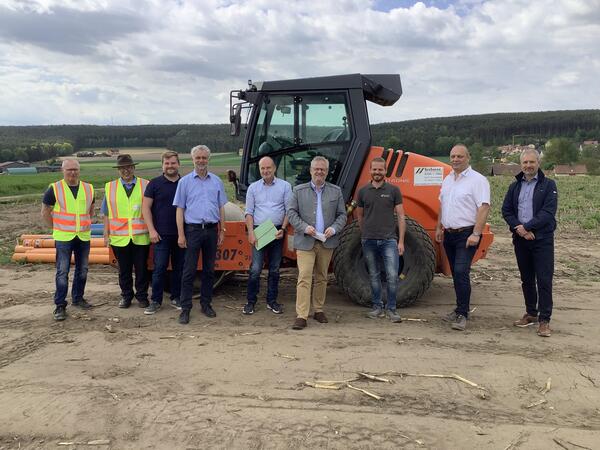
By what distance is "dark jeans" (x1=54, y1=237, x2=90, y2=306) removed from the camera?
582 cm

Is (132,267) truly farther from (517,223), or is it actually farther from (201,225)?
(517,223)

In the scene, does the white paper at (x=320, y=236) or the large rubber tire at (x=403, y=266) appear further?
the large rubber tire at (x=403, y=266)

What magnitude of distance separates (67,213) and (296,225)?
2545mm

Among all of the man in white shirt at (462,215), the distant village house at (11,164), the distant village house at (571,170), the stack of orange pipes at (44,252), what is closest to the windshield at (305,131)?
the man in white shirt at (462,215)

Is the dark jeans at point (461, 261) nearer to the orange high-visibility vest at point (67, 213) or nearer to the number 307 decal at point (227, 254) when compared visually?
the number 307 decal at point (227, 254)

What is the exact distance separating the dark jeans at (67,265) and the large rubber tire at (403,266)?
2.88 m

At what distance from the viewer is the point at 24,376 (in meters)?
4.27

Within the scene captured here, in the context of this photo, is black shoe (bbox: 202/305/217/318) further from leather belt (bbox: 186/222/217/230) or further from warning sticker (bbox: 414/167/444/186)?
warning sticker (bbox: 414/167/444/186)

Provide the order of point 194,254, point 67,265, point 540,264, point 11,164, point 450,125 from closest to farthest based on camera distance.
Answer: point 540,264
point 194,254
point 67,265
point 450,125
point 11,164

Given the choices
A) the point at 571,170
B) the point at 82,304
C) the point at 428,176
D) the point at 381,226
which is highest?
the point at 428,176

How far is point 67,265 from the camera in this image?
5.88 metres

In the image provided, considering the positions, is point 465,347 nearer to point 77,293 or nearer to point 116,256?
point 116,256

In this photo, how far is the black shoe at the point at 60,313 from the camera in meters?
5.72

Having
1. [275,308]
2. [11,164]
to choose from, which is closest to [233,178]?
[275,308]
